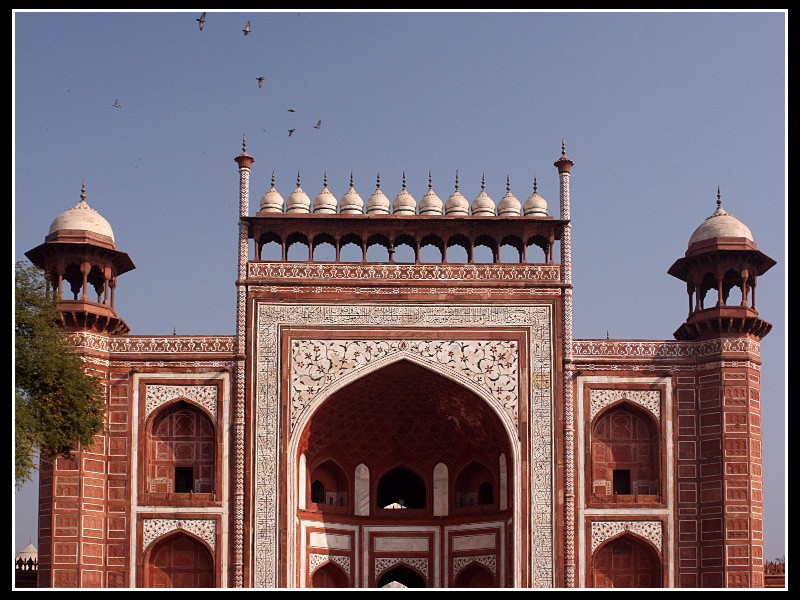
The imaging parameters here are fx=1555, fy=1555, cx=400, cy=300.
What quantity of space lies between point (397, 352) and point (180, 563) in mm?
5114

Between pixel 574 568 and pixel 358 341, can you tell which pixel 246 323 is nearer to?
pixel 358 341

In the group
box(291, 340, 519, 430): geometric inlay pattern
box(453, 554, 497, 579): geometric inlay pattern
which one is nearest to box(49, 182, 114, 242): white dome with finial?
box(291, 340, 519, 430): geometric inlay pattern

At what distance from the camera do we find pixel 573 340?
27016mm

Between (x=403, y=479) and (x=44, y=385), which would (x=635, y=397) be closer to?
(x=403, y=479)

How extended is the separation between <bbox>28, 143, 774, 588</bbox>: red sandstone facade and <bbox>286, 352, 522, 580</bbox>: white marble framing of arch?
0.12 ft

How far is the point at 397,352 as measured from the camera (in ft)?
87.5

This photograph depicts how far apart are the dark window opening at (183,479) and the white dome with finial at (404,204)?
229 inches

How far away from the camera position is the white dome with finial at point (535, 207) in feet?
90.4

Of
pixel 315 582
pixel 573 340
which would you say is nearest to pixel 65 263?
pixel 315 582

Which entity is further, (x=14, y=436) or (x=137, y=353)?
(x=137, y=353)

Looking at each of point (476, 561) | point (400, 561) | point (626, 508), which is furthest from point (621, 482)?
point (400, 561)

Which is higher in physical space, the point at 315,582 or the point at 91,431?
the point at 91,431

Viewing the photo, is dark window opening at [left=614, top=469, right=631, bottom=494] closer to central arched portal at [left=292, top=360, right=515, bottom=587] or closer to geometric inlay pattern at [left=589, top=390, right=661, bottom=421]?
geometric inlay pattern at [left=589, top=390, right=661, bottom=421]

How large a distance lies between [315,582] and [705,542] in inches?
268
